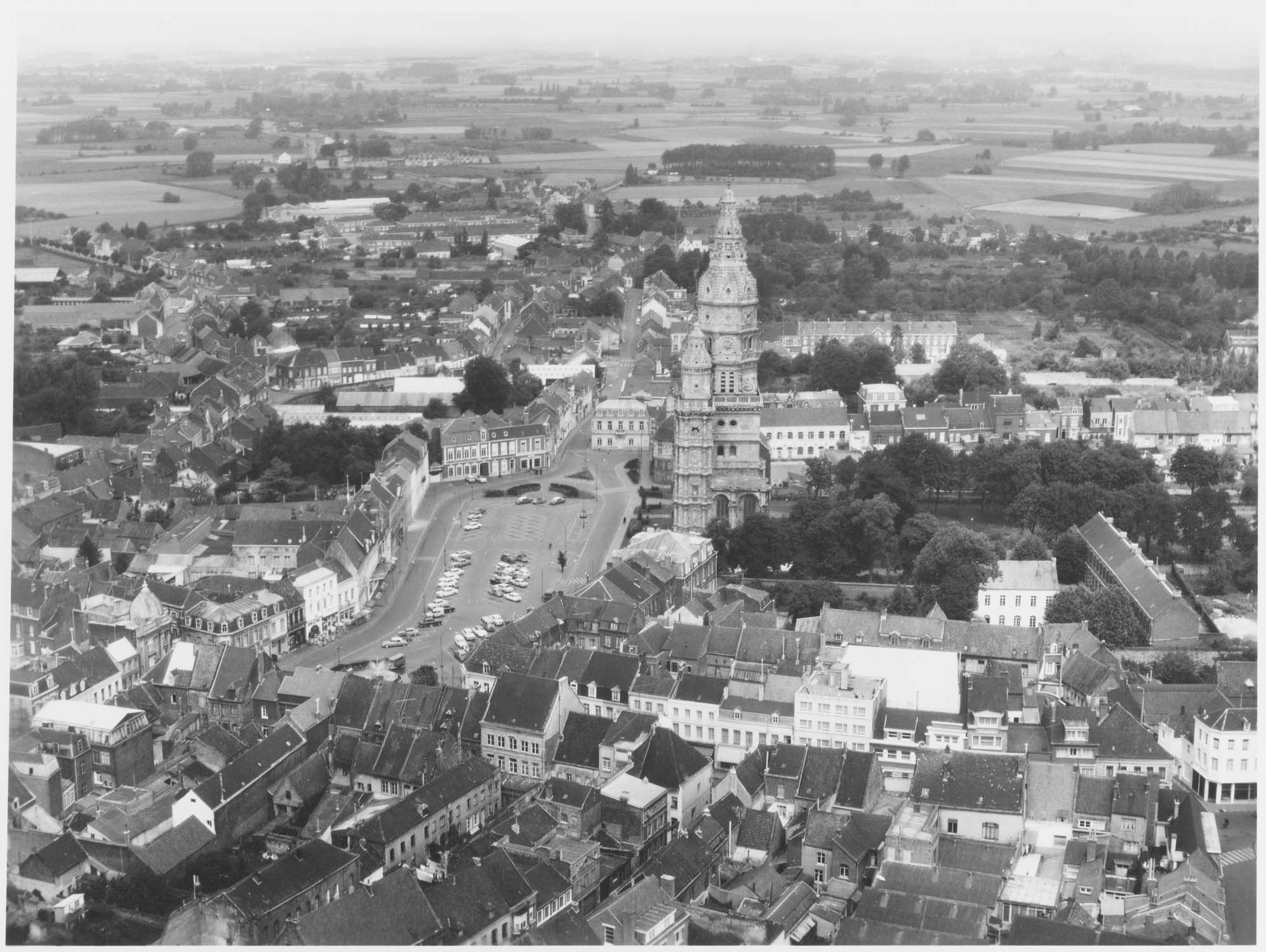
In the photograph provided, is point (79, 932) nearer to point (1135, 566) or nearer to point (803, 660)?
point (803, 660)

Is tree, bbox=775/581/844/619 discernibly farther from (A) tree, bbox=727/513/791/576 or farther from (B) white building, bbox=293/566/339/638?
(B) white building, bbox=293/566/339/638

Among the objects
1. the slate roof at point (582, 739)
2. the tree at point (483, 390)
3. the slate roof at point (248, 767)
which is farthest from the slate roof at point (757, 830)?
the tree at point (483, 390)

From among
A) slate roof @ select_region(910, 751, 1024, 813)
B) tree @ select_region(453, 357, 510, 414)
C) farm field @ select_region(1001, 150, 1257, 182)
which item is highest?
farm field @ select_region(1001, 150, 1257, 182)

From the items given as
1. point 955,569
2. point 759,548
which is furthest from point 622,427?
point 955,569

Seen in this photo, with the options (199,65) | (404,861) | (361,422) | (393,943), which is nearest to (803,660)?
(404,861)

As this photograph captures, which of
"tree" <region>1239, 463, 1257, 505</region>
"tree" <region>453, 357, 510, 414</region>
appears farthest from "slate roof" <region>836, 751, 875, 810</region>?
"tree" <region>453, 357, 510, 414</region>

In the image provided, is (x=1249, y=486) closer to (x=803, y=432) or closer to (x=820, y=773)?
(x=803, y=432)
